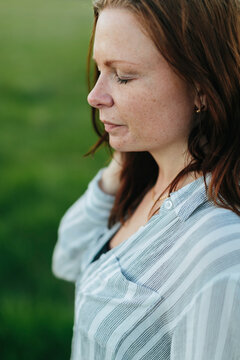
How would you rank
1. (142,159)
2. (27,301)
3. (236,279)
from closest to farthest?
(236,279) < (142,159) < (27,301)

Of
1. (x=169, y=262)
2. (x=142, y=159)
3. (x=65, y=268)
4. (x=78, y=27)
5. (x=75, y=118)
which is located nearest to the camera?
(x=169, y=262)

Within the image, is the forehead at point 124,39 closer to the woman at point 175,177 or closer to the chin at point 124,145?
the woman at point 175,177

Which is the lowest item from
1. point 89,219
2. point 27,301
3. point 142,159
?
point 27,301

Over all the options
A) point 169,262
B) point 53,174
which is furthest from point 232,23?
point 53,174

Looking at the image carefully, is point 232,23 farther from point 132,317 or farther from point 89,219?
point 89,219

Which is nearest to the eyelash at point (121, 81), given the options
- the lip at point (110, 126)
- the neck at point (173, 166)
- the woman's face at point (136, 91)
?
the woman's face at point (136, 91)

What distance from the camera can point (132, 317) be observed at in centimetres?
152

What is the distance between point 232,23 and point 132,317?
932mm

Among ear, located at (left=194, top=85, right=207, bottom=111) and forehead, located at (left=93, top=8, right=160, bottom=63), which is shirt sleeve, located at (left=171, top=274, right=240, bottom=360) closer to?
ear, located at (left=194, top=85, right=207, bottom=111)

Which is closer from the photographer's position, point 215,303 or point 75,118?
point 215,303

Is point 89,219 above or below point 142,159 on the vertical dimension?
below

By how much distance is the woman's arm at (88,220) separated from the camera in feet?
7.39

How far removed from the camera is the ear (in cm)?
152

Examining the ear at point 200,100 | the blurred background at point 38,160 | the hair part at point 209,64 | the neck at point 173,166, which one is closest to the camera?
the hair part at point 209,64
